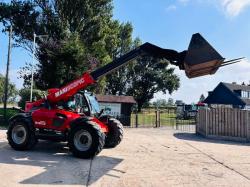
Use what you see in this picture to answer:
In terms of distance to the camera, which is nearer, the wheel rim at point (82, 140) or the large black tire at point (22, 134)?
the wheel rim at point (82, 140)

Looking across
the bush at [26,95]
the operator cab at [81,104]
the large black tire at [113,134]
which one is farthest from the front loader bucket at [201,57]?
the bush at [26,95]

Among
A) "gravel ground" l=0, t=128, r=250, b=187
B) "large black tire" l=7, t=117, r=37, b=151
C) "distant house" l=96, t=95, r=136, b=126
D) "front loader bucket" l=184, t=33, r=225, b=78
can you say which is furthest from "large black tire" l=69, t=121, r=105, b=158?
"distant house" l=96, t=95, r=136, b=126

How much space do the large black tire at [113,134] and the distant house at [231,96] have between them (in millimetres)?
46343

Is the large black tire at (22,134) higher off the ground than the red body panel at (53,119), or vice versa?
the red body panel at (53,119)

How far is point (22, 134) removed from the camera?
12453 mm

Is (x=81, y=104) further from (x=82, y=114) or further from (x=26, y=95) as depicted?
(x=26, y=95)

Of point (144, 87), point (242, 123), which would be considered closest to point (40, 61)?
point (242, 123)

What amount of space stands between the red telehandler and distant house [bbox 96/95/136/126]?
16.1m

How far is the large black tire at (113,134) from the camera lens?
13586 mm

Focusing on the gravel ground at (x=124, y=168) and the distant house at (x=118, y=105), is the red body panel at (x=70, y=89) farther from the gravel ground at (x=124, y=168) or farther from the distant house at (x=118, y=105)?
the distant house at (x=118, y=105)

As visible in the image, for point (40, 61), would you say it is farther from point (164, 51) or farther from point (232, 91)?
point (232, 91)

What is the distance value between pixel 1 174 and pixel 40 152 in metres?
3.53

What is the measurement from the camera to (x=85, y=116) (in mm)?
12289

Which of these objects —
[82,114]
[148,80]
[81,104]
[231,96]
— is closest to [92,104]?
[81,104]
